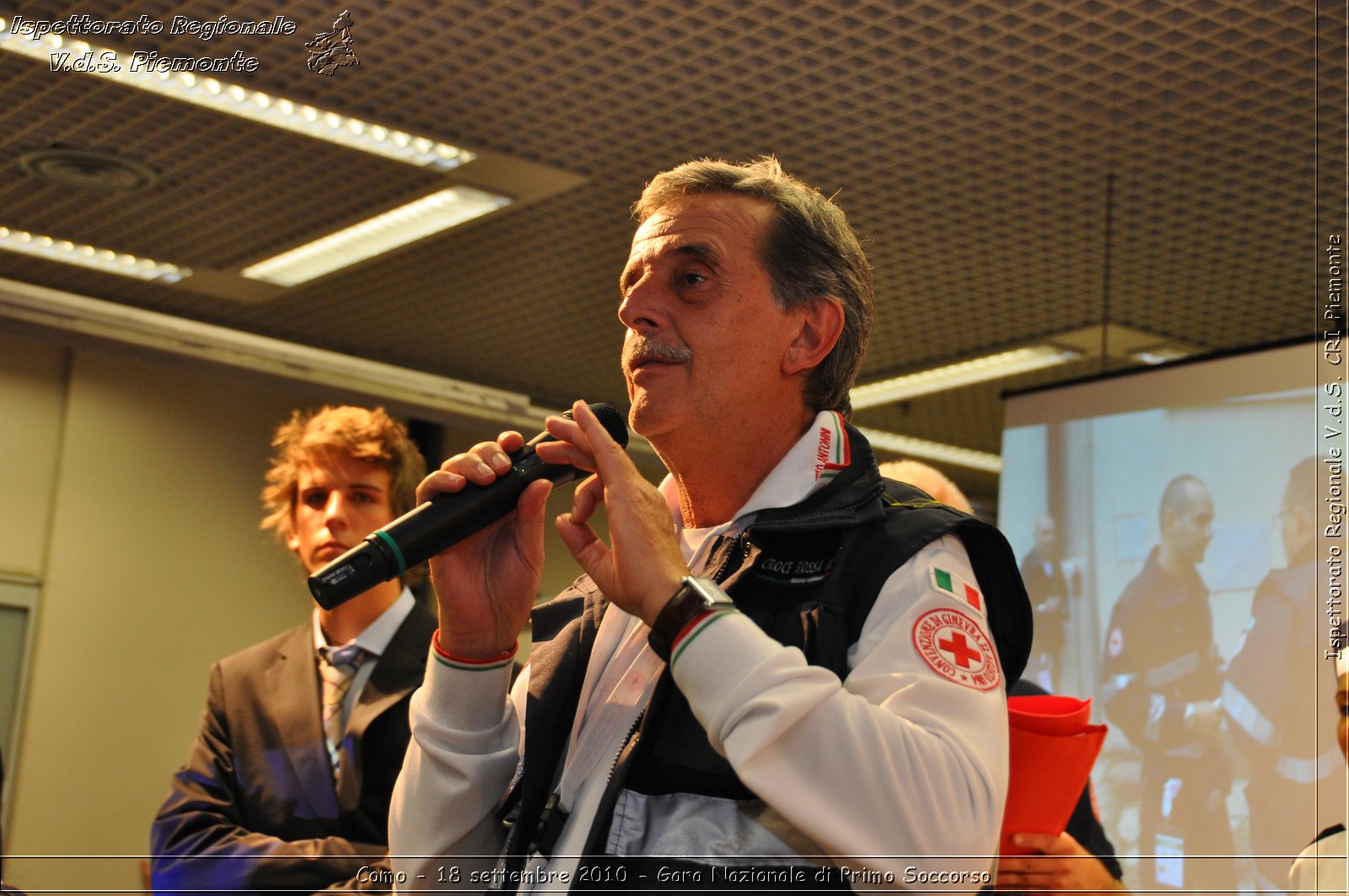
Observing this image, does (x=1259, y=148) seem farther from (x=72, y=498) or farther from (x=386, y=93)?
(x=72, y=498)

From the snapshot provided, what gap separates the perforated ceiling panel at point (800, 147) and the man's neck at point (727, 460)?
1715 millimetres

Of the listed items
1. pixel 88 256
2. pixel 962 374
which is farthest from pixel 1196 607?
pixel 88 256

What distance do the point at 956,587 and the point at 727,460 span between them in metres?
0.36

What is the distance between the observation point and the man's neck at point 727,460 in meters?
1.52

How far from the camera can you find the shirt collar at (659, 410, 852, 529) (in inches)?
55.0

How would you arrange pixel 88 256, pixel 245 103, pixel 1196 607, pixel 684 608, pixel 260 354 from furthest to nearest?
pixel 260 354
pixel 88 256
pixel 1196 607
pixel 245 103
pixel 684 608

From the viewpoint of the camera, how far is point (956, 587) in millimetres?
1262

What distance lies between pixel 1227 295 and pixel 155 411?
14.0ft

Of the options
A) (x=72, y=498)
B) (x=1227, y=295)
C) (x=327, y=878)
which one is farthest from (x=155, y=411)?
(x=1227, y=295)

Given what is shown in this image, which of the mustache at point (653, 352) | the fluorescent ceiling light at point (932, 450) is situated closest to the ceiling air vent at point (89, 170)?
the mustache at point (653, 352)

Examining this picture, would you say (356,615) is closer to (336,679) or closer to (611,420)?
(336,679)

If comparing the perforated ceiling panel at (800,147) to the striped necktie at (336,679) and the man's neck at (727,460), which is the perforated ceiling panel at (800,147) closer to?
the striped necktie at (336,679)

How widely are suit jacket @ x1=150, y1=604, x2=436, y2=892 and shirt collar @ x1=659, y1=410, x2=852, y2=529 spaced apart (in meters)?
1.21

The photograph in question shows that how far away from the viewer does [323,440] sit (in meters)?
2.92
